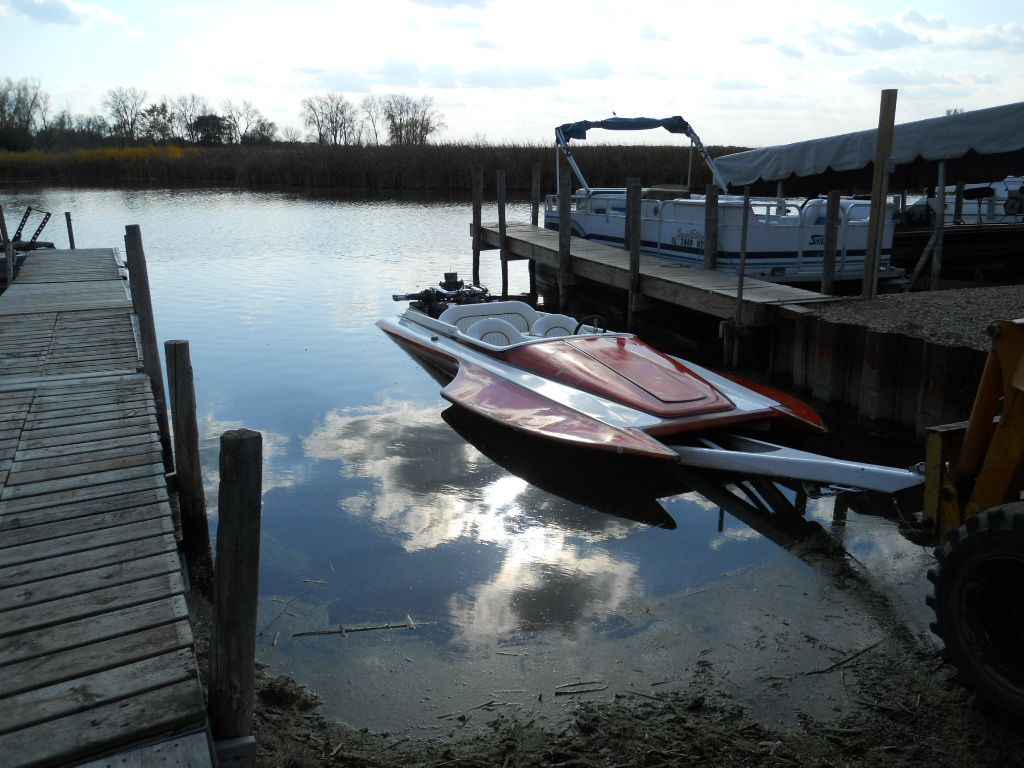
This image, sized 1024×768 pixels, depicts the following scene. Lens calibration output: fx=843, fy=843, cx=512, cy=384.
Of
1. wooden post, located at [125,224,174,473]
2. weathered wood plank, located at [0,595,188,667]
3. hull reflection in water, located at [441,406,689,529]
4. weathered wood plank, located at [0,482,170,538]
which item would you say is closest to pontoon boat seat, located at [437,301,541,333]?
hull reflection in water, located at [441,406,689,529]

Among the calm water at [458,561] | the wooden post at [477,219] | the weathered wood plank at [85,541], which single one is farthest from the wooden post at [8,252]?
the weathered wood plank at [85,541]

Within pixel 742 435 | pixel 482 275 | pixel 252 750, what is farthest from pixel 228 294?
pixel 252 750

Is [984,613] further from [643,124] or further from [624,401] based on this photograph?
[643,124]

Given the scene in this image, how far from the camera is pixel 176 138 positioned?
69.3 m

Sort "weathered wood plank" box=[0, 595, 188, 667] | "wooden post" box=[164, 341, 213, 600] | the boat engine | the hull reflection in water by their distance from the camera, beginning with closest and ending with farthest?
"weathered wood plank" box=[0, 595, 188, 667], "wooden post" box=[164, 341, 213, 600], the hull reflection in water, the boat engine

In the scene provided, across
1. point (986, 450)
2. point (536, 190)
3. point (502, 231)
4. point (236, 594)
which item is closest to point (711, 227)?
point (502, 231)

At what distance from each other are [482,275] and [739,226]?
30.7 ft

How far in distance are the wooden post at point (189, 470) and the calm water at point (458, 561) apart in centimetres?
46

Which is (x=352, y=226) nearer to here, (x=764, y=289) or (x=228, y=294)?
(x=228, y=294)

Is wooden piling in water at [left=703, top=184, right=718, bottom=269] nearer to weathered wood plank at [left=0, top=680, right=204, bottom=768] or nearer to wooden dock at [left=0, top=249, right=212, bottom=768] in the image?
wooden dock at [left=0, top=249, right=212, bottom=768]

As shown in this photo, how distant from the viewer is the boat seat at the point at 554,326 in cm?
1020

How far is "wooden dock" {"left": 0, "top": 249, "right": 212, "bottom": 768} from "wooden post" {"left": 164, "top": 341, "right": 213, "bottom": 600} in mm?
253

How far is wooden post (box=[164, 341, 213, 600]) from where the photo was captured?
567cm

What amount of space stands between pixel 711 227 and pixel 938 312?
405 cm
